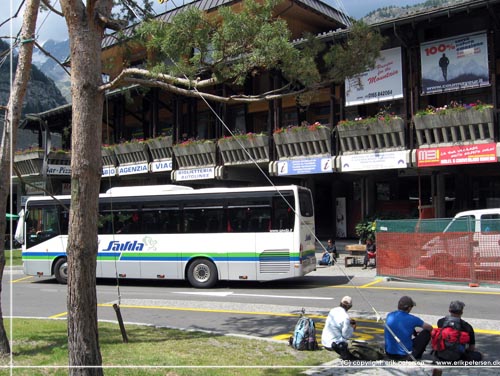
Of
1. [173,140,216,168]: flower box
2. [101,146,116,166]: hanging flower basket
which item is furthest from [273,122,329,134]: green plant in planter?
[101,146,116,166]: hanging flower basket

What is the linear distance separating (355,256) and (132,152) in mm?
15207

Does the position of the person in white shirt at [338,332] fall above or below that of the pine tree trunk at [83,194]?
below

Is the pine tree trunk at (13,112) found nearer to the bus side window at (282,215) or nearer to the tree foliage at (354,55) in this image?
the tree foliage at (354,55)

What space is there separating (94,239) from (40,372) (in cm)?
220

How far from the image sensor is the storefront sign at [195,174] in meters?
26.1

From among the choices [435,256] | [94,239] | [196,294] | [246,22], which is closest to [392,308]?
[435,256]

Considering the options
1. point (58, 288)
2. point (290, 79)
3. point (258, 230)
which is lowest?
point (58, 288)

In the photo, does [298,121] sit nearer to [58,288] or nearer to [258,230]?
[258,230]

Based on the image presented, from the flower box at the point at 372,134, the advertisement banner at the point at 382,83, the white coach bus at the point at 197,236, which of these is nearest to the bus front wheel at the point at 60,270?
the white coach bus at the point at 197,236

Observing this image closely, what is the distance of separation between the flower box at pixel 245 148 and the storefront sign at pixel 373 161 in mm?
4092

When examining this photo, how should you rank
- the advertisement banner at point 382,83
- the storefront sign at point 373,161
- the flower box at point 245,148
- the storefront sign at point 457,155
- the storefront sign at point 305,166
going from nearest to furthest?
1. the storefront sign at point 457,155
2. the storefront sign at point 373,161
3. the advertisement banner at point 382,83
4. the storefront sign at point 305,166
5. the flower box at point 245,148

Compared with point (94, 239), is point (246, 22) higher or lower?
higher

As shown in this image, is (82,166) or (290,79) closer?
(82,166)

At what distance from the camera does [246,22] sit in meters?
7.00
